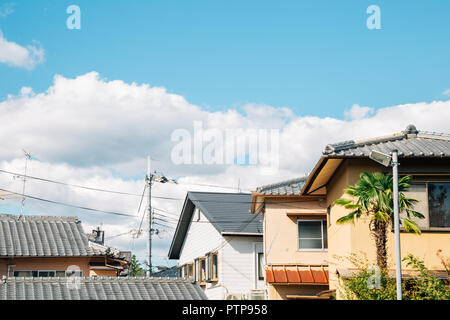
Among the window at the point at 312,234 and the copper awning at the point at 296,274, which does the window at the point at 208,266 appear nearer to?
the copper awning at the point at 296,274

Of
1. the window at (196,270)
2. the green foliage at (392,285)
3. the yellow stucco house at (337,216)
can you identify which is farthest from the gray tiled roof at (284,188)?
the window at (196,270)

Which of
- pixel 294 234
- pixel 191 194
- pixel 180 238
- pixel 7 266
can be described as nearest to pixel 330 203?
pixel 294 234

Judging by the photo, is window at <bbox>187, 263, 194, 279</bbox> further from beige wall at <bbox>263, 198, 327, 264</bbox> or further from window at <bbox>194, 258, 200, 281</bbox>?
beige wall at <bbox>263, 198, 327, 264</bbox>

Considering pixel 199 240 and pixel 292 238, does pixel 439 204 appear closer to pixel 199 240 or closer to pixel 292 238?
pixel 292 238

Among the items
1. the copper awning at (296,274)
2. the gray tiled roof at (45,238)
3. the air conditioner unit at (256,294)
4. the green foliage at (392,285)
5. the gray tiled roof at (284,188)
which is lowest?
the air conditioner unit at (256,294)

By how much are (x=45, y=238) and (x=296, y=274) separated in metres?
14.7

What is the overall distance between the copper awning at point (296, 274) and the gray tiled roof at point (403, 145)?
739cm

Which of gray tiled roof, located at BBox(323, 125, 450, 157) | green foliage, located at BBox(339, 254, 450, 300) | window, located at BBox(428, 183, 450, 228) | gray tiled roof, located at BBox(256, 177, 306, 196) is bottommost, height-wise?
green foliage, located at BBox(339, 254, 450, 300)

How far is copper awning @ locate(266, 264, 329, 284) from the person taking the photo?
23125 mm

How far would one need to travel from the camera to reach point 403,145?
18.1m

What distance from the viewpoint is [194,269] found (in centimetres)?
Answer: 3503

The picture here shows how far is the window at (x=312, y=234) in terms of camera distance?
24.2 metres

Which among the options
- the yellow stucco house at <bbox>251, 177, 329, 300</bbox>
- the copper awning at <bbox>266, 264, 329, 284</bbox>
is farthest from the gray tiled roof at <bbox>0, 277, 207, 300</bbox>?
the yellow stucco house at <bbox>251, 177, 329, 300</bbox>
